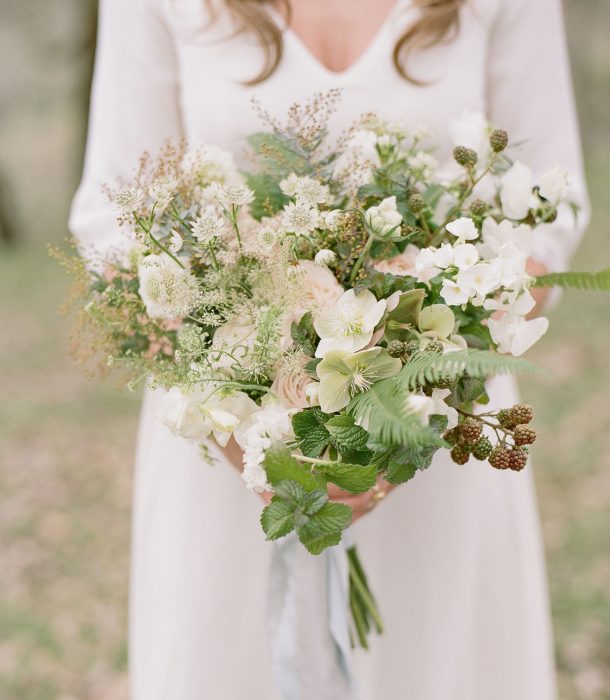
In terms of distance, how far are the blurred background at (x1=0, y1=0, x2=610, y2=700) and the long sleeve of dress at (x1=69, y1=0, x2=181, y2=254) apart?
544 millimetres

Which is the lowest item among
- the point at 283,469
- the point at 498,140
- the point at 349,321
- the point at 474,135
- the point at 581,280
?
the point at 283,469

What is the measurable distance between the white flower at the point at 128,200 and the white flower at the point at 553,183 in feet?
2.32

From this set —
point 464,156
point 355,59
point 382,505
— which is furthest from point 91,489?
point 464,156

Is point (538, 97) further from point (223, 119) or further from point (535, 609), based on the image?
point (535, 609)

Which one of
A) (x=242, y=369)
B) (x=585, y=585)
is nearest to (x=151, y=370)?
(x=242, y=369)

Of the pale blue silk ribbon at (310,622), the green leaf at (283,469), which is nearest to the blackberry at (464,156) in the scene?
the green leaf at (283,469)

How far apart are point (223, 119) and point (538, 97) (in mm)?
840

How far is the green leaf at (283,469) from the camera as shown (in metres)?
1.26

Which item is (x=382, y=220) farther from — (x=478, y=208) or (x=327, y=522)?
(x=327, y=522)

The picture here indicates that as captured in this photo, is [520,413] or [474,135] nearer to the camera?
[520,413]

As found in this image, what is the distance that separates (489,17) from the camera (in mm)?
2131

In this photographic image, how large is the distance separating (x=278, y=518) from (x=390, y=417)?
26 centimetres

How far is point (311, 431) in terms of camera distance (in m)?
1.37

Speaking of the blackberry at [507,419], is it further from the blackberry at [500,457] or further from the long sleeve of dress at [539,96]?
the long sleeve of dress at [539,96]
